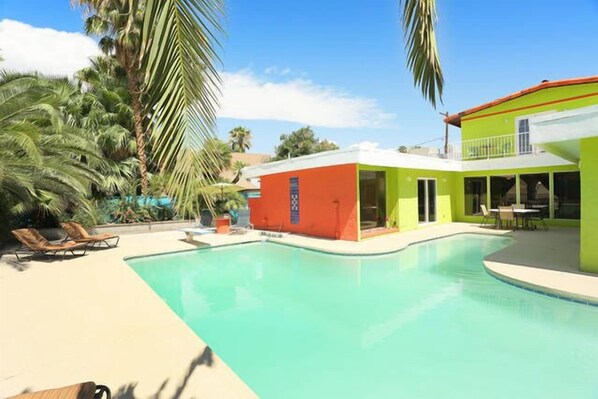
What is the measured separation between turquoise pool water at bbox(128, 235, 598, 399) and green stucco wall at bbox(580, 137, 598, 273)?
6.92 feet

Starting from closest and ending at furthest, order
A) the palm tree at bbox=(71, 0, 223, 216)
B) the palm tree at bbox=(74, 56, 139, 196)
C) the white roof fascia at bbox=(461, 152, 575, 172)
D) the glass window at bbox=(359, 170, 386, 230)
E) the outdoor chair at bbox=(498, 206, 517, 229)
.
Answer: the palm tree at bbox=(71, 0, 223, 216), the outdoor chair at bbox=(498, 206, 517, 229), the white roof fascia at bbox=(461, 152, 575, 172), the glass window at bbox=(359, 170, 386, 230), the palm tree at bbox=(74, 56, 139, 196)

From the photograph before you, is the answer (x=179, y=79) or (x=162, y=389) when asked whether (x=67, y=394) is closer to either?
(x=162, y=389)

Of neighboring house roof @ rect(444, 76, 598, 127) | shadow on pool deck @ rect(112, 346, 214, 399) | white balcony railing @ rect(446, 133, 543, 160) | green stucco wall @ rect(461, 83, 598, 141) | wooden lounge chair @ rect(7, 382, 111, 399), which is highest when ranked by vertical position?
neighboring house roof @ rect(444, 76, 598, 127)

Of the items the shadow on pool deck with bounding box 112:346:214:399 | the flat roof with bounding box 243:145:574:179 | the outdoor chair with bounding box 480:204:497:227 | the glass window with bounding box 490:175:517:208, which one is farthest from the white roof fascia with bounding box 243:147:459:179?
the shadow on pool deck with bounding box 112:346:214:399

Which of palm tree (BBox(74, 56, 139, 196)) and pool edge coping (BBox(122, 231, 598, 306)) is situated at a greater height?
palm tree (BBox(74, 56, 139, 196))

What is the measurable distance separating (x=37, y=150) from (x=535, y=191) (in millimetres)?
20996

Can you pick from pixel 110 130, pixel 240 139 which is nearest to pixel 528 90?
pixel 110 130

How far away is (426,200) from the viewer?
1795cm

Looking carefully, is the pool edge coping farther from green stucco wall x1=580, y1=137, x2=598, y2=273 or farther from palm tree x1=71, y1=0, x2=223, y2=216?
palm tree x1=71, y1=0, x2=223, y2=216

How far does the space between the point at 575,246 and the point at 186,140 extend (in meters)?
13.7

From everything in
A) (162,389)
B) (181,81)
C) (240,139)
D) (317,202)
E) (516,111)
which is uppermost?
(240,139)

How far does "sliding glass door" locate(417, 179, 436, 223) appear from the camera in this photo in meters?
17.8

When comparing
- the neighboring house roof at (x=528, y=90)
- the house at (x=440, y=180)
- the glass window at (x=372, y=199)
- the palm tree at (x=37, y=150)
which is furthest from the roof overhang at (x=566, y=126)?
the palm tree at (x=37, y=150)

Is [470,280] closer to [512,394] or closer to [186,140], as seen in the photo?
[512,394]
